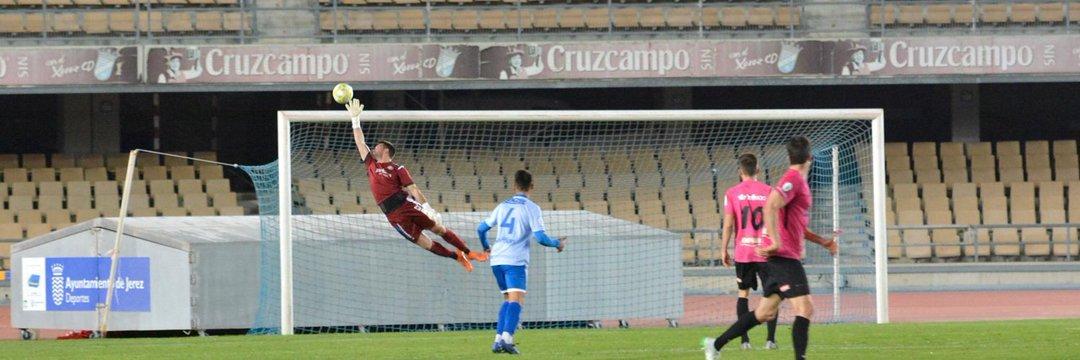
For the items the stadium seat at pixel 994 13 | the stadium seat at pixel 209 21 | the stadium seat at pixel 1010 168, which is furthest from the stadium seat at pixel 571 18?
the stadium seat at pixel 1010 168

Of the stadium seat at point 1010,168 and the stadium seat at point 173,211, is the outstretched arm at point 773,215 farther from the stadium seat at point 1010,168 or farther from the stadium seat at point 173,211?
the stadium seat at point 1010,168

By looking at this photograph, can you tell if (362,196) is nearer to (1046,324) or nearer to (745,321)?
(1046,324)

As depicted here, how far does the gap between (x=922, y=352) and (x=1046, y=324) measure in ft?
13.0

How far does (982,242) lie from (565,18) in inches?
303

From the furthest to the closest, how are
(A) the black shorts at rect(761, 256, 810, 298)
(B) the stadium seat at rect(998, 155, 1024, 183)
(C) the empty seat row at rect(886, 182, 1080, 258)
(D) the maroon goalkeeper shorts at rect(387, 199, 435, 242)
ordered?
1. (B) the stadium seat at rect(998, 155, 1024, 183)
2. (C) the empty seat row at rect(886, 182, 1080, 258)
3. (D) the maroon goalkeeper shorts at rect(387, 199, 435, 242)
4. (A) the black shorts at rect(761, 256, 810, 298)

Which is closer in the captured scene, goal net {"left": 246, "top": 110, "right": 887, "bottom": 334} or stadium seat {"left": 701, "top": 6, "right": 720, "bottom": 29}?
goal net {"left": 246, "top": 110, "right": 887, "bottom": 334}

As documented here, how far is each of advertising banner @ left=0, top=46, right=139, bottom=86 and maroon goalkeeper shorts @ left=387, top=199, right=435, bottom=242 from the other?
12243mm

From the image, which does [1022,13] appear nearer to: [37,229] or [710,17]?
[710,17]

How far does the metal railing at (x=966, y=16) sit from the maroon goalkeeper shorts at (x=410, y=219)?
582 inches

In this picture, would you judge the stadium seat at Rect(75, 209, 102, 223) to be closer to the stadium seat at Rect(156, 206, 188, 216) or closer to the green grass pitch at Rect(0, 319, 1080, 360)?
the stadium seat at Rect(156, 206, 188, 216)

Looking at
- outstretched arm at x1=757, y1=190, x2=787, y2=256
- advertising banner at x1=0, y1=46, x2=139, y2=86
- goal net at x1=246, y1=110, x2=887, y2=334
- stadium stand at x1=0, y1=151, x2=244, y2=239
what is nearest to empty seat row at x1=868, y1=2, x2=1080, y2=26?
goal net at x1=246, y1=110, x2=887, y2=334

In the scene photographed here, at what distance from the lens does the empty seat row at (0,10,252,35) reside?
26.4 meters

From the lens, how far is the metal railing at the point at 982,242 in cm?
2445

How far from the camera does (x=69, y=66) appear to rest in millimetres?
24844
